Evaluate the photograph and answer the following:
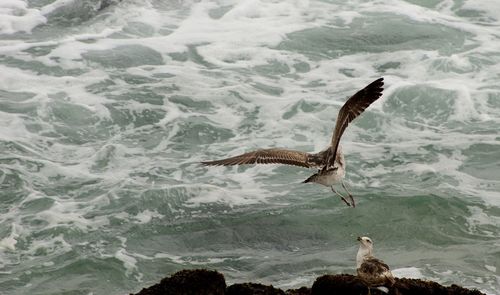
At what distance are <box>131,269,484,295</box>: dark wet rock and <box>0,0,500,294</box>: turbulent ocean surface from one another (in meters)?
1.51

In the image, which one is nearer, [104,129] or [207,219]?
[207,219]

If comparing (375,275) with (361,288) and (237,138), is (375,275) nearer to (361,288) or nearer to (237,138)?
(361,288)

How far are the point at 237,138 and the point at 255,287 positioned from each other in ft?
16.7

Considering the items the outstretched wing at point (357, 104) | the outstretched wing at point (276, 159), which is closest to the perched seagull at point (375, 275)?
the outstretched wing at point (357, 104)

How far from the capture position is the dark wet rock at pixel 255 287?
5.09 meters

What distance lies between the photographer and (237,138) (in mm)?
10320

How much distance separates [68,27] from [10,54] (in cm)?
158

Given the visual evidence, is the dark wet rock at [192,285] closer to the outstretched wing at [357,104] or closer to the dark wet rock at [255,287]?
the dark wet rock at [255,287]

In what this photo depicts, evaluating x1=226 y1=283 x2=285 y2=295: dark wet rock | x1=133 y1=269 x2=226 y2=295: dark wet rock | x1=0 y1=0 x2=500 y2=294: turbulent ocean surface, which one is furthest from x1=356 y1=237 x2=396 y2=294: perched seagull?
x1=0 y1=0 x2=500 y2=294: turbulent ocean surface

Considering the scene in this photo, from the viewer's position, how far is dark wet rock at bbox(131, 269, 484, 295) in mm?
5094

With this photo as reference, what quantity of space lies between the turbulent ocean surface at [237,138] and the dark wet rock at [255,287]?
4.95ft

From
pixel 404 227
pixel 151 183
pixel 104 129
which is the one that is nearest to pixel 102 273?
pixel 151 183

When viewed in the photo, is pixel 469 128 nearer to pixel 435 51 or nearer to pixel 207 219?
pixel 435 51

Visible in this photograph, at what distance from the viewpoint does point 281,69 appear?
12688mm
